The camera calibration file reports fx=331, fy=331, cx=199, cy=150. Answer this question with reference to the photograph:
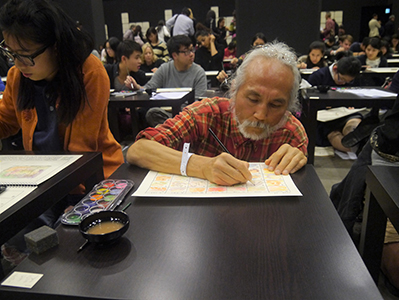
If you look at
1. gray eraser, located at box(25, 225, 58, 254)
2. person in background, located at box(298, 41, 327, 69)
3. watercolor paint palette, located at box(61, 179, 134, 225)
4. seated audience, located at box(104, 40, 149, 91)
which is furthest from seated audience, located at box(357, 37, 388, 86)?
gray eraser, located at box(25, 225, 58, 254)

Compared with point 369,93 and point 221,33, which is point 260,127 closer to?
point 369,93

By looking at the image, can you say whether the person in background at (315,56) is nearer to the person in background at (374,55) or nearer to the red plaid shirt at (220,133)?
the person in background at (374,55)

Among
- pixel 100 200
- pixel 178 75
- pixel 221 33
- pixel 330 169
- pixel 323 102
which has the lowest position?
pixel 330 169

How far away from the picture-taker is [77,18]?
314 inches

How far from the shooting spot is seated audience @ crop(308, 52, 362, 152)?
3677 millimetres

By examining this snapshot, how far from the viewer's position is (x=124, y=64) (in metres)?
4.19

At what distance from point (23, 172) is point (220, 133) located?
2.82ft

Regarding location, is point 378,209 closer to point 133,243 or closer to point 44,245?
point 133,243

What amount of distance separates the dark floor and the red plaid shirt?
1557mm

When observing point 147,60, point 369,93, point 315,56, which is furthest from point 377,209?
point 147,60

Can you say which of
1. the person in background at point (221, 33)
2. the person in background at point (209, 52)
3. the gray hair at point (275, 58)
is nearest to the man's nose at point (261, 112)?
the gray hair at point (275, 58)

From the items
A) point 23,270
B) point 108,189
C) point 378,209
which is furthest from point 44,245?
point 378,209

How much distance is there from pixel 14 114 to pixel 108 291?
1361 mm

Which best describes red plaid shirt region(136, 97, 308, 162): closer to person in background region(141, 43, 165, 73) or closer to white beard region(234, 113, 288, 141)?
white beard region(234, 113, 288, 141)
